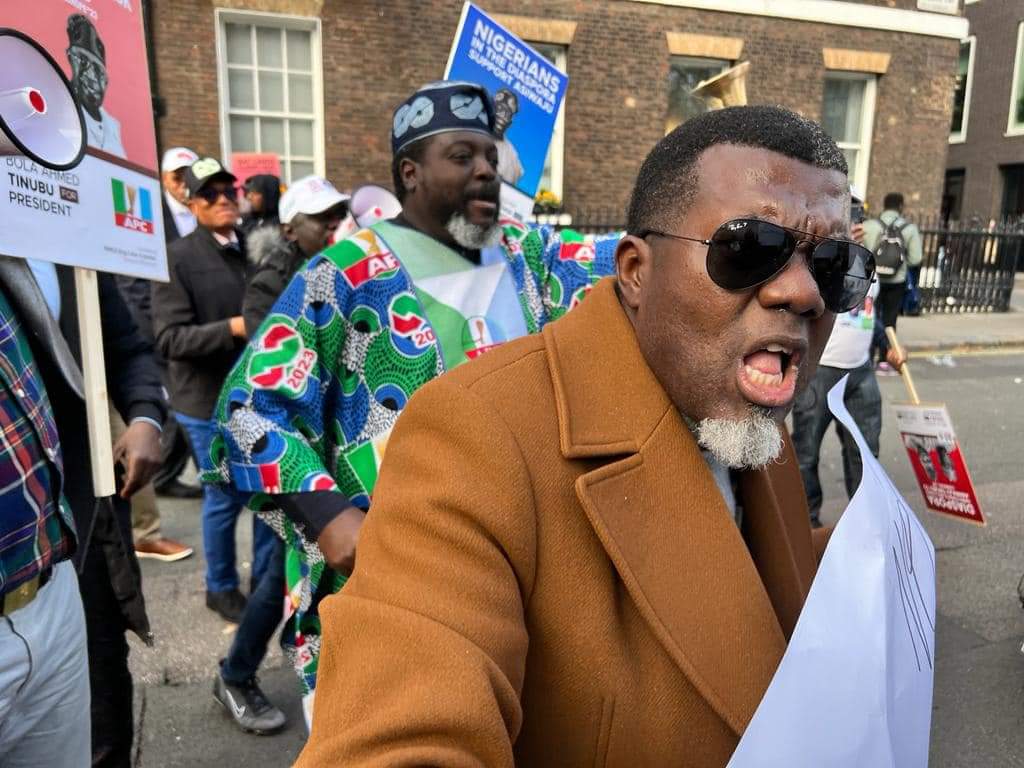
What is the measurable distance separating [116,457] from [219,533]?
150cm

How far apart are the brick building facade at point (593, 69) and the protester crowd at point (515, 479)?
948 centimetres

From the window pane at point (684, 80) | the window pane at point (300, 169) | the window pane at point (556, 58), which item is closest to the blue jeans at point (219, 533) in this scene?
the window pane at point (300, 169)

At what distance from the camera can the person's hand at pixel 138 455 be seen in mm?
2068

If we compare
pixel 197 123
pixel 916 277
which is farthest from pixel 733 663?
pixel 916 277

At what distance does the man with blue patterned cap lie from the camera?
5.96ft

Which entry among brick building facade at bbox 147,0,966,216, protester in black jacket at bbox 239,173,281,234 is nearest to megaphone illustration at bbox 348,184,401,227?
protester in black jacket at bbox 239,173,281,234

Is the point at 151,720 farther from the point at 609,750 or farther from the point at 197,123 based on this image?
the point at 197,123

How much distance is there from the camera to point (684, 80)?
12.6m

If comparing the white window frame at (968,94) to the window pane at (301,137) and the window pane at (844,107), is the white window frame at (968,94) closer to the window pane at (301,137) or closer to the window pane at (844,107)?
the window pane at (844,107)

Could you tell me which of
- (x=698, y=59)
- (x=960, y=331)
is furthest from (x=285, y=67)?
(x=960, y=331)

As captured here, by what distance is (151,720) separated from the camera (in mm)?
2971

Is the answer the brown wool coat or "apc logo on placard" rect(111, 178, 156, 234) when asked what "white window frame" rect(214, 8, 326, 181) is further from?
the brown wool coat

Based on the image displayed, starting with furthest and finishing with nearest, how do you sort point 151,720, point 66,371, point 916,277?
point 916,277 < point 151,720 < point 66,371

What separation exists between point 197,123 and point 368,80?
2.33m
